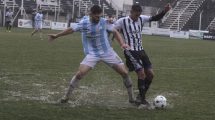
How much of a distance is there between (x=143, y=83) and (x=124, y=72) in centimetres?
50

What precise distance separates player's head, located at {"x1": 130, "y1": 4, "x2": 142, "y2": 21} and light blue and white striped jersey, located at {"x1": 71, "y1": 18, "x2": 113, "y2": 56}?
1.80ft

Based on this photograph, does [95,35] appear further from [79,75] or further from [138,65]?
[138,65]

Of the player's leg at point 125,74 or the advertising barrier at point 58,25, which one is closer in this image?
the player's leg at point 125,74

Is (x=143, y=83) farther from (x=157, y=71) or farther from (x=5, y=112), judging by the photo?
(x=157, y=71)

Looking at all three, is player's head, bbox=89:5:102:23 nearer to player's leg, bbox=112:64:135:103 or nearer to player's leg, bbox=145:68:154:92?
player's leg, bbox=112:64:135:103

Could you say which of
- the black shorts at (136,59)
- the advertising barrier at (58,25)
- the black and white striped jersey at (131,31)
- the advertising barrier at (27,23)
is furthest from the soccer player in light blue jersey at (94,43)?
the advertising barrier at (27,23)

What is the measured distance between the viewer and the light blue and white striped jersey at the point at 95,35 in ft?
31.3

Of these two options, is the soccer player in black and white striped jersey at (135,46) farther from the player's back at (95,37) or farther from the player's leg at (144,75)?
the player's back at (95,37)

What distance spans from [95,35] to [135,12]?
37.4 inches

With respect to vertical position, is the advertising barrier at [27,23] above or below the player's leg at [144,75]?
below

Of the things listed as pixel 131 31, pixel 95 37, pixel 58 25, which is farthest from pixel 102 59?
pixel 58 25

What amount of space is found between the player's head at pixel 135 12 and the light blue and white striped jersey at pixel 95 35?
0.55 metres

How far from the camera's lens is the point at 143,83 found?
10070mm

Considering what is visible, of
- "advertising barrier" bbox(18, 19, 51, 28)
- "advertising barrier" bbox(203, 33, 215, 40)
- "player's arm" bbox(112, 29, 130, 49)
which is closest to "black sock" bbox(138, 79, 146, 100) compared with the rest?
"player's arm" bbox(112, 29, 130, 49)
